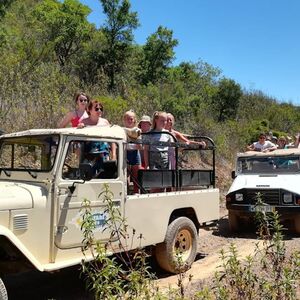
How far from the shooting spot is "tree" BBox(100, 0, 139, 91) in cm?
2286

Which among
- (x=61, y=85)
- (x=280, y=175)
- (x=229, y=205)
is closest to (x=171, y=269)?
(x=229, y=205)

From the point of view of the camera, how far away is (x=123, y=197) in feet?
18.2


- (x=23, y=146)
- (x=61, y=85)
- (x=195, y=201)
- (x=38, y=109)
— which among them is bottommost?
(x=195, y=201)

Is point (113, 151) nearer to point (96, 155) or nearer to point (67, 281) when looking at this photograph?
point (96, 155)

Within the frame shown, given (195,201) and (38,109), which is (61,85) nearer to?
(38,109)

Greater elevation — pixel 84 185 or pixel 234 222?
pixel 84 185

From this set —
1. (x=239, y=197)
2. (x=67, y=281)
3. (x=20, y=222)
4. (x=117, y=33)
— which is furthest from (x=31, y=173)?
(x=117, y=33)

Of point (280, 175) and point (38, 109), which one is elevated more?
point (38, 109)

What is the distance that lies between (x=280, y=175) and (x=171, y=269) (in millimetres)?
4443

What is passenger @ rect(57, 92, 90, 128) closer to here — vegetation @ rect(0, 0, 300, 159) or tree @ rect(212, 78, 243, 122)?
vegetation @ rect(0, 0, 300, 159)

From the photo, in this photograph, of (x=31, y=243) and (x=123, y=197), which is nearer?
(x=31, y=243)

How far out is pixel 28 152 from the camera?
218 inches

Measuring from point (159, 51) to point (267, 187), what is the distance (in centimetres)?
1855

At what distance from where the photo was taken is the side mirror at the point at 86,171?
4833 millimetres
